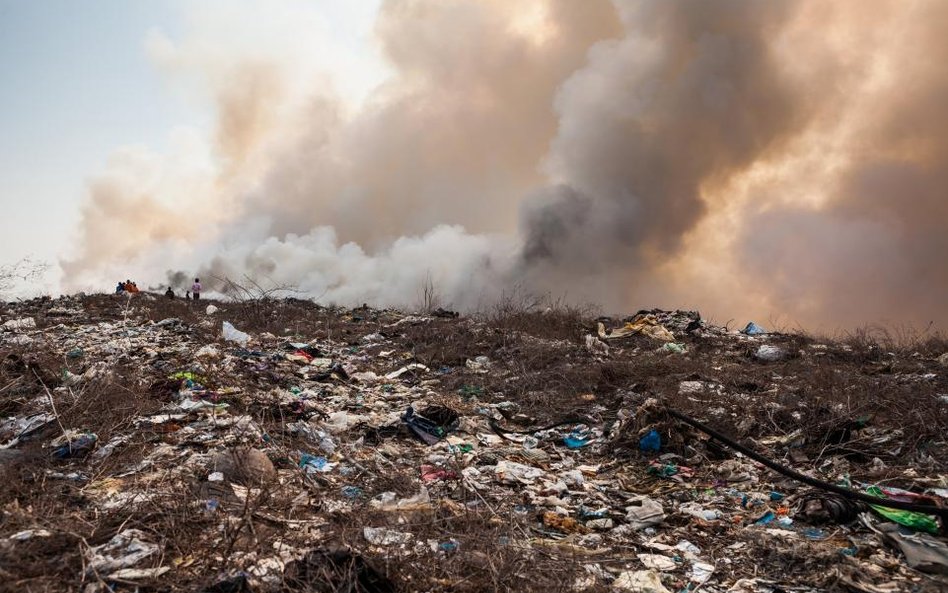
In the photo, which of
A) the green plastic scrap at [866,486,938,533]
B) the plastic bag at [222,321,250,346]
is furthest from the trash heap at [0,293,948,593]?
the plastic bag at [222,321,250,346]

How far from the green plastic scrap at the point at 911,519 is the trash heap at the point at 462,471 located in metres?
0.01

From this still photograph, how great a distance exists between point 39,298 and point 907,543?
54.0ft

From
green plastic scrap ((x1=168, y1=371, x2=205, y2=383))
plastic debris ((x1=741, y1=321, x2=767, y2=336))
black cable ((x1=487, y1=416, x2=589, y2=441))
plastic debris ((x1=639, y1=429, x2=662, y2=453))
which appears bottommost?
plastic debris ((x1=639, y1=429, x2=662, y2=453))

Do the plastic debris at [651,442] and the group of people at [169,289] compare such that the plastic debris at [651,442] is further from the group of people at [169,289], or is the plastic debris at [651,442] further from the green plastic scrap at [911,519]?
the group of people at [169,289]

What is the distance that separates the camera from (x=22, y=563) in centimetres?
207

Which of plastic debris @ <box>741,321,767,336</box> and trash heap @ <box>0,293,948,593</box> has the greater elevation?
plastic debris @ <box>741,321,767,336</box>

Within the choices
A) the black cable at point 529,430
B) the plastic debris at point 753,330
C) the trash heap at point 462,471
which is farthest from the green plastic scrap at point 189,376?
the plastic debris at point 753,330

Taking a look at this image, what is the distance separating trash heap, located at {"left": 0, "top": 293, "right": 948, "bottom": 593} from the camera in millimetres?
2328

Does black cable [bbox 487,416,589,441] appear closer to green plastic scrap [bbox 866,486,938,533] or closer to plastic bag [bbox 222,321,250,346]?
green plastic scrap [bbox 866,486,938,533]

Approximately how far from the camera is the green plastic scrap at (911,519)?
2855 mm

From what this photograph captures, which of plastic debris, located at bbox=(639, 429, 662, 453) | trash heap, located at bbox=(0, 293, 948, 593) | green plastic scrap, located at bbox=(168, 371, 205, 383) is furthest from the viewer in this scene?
green plastic scrap, located at bbox=(168, 371, 205, 383)

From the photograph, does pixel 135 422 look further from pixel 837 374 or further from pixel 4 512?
pixel 837 374

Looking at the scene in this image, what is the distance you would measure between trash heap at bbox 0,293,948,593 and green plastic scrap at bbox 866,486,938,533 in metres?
0.01

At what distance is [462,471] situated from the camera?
12.8 feet
